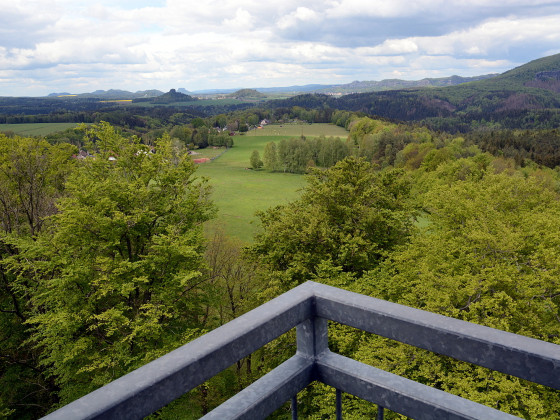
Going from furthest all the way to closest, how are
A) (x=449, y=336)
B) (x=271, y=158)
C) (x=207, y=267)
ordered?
(x=271, y=158) < (x=207, y=267) < (x=449, y=336)

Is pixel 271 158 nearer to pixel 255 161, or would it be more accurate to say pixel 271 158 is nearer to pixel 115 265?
pixel 255 161

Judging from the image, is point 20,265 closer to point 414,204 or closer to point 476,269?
point 476,269

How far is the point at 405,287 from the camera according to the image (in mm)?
17156

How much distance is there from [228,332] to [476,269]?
1642 cm

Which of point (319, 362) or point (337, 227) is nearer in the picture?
point (319, 362)

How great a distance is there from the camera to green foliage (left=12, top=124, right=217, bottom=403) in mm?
14938

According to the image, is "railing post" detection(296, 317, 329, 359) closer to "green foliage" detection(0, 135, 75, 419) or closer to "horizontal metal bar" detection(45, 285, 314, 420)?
"horizontal metal bar" detection(45, 285, 314, 420)

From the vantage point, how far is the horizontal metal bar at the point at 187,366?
1.25m

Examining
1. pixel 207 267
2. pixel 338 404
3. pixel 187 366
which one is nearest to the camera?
pixel 187 366

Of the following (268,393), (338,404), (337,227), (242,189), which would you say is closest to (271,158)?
(242,189)

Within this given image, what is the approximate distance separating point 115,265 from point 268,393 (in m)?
15.5

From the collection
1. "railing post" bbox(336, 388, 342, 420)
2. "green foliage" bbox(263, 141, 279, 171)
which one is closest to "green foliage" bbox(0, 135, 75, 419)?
"railing post" bbox(336, 388, 342, 420)

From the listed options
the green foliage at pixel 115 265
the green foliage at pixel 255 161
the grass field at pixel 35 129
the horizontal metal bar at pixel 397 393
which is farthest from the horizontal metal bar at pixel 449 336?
the grass field at pixel 35 129

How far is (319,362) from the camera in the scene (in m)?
1.96
